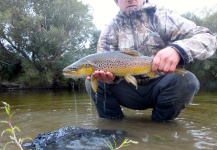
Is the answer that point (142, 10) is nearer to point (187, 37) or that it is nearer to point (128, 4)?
point (128, 4)

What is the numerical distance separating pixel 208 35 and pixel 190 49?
0.49 meters

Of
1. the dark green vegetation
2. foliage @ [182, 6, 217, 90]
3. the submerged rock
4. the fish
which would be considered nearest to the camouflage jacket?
the fish

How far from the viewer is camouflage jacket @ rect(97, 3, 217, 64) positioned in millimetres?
3217

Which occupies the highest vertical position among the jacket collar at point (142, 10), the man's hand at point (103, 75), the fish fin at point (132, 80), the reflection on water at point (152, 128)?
the jacket collar at point (142, 10)

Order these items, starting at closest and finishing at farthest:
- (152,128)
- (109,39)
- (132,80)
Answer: (132,80) < (152,128) < (109,39)

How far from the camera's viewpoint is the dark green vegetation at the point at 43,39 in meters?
20.3

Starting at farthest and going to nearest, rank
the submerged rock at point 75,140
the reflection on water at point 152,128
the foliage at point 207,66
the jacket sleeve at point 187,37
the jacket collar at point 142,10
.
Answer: the foliage at point 207,66 < the jacket collar at point 142,10 < the jacket sleeve at point 187,37 < the reflection on water at point 152,128 < the submerged rock at point 75,140

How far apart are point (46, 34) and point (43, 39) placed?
26.6 inches

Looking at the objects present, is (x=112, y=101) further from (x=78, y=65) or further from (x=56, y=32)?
(x=56, y=32)

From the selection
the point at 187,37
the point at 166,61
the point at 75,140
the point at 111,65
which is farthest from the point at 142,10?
the point at 75,140

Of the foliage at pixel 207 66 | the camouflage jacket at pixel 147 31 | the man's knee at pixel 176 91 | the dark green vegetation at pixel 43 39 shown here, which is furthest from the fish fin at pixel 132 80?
the foliage at pixel 207 66

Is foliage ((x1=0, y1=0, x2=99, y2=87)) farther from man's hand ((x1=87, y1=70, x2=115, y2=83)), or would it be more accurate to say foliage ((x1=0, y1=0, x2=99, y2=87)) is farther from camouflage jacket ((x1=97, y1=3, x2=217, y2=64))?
man's hand ((x1=87, y1=70, x2=115, y2=83))

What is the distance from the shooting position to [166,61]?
7.79 feet

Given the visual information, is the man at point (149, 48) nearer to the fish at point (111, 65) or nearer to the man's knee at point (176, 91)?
the man's knee at point (176, 91)
